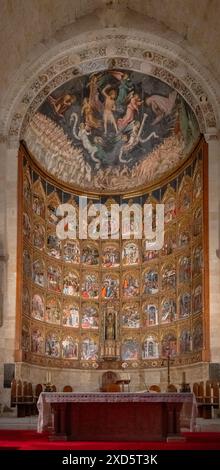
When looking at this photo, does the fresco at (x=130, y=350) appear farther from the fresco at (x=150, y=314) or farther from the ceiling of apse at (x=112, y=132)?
the ceiling of apse at (x=112, y=132)

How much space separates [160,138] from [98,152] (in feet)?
8.95

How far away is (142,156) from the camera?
27266 millimetres

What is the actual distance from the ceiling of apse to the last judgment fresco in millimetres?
762

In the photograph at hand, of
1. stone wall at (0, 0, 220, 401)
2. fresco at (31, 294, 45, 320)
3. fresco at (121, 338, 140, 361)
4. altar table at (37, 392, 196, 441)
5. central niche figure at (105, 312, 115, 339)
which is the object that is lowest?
altar table at (37, 392, 196, 441)

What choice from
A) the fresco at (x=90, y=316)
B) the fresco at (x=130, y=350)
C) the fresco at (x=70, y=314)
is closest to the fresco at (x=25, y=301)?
the fresco at (x=70, y=314)

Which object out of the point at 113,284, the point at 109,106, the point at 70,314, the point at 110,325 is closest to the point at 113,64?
the point at 109,106

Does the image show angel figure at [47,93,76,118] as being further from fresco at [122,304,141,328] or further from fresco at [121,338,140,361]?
fresco at [121,338,140,361]

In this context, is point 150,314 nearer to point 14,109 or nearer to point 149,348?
point 149,348

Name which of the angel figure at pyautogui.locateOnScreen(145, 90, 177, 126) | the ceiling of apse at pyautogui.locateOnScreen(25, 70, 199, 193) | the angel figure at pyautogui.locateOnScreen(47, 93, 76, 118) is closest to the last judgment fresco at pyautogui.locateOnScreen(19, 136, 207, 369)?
the ceiling of apse at pyautogui.locateOnScreen(25, 70, 199, 193)

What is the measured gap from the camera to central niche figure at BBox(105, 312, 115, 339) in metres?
26.5

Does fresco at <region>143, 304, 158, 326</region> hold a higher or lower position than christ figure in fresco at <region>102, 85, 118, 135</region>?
lower

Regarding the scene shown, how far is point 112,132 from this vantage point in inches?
1073

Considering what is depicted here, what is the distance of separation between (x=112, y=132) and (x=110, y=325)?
7865mm

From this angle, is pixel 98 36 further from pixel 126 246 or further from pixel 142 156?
pixel 126 246
